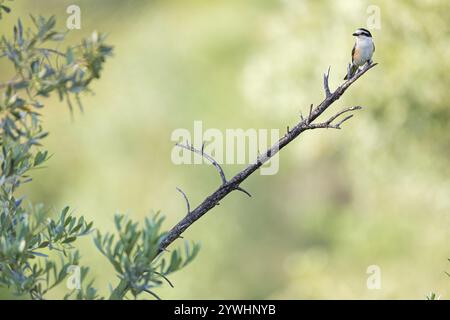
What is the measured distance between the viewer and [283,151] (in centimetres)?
1379

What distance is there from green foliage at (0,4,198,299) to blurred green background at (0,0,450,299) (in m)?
5.69

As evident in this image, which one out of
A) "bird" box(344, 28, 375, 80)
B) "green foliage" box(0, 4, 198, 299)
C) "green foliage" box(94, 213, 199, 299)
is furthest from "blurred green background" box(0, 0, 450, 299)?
"green foliage" box(94, 213, 199, 299)

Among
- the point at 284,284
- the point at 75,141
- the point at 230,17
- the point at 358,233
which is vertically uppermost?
the point at 230,17

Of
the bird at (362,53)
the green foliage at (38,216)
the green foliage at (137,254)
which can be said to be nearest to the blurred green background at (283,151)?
the bird at (362,53)

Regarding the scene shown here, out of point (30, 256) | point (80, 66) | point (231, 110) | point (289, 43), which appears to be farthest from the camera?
point (231, 110)

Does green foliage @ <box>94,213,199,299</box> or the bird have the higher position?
the bird

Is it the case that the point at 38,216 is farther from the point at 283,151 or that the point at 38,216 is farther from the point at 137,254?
the point at 283,151

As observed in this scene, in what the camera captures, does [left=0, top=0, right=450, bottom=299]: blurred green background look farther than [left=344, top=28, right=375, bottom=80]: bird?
Yes

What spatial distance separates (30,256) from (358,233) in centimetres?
1008

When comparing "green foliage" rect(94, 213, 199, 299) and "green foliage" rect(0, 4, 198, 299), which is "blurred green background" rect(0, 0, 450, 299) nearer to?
"green foliage" rect(0, 4, 198, 299)

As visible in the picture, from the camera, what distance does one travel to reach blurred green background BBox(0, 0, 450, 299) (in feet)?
25.7

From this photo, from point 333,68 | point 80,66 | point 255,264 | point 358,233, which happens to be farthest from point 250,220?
point 80,66

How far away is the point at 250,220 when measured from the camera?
1501 cm

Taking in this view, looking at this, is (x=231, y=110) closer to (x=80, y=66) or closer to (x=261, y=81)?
(x=261, y=81)
